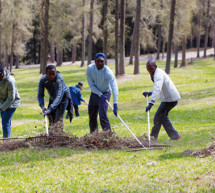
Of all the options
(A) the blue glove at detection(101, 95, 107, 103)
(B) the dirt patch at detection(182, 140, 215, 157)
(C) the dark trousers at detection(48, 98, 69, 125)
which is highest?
(A) the blue glove at detection(101, 95, 107, 103)

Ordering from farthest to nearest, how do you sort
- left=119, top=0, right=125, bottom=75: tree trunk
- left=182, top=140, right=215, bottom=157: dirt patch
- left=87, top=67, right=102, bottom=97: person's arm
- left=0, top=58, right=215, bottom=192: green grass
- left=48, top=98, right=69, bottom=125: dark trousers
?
left=119, top=0, right=125, bottom=75: tree trunk, left=48, top=98, right=69, bottom=125: dark trousers, left=87, top=67, right=102, bottom=97: person's arm, left=182, top=140, right=215, bottom=157: dirt patch, left=0, top=58, right=215, bottom=192: green grass

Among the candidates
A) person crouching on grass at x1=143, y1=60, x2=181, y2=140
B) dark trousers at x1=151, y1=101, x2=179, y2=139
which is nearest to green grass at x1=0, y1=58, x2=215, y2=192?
dark trousers at x1=151, y1=101, x2=179, y2=139

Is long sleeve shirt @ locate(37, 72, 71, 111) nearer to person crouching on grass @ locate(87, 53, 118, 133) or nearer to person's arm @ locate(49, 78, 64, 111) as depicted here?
person's arm @ locate(49, 78, 64, 111)

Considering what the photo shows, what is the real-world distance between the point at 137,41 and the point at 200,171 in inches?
Answer: 1062

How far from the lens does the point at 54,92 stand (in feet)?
28.7

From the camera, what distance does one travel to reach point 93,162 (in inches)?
274

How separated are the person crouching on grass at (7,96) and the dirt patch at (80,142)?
938 millimetres

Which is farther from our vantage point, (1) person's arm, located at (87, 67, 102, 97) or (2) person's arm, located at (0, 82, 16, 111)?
(2) person's arm, located at (0, 82, 16, 111)

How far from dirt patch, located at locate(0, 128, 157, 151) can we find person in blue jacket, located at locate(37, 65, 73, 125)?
56 cm

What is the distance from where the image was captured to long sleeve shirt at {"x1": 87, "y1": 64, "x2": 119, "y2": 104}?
8539mm

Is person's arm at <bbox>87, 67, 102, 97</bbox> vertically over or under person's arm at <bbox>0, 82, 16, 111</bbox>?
over

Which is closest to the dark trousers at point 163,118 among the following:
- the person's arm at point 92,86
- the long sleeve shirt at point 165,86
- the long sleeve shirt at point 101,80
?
the long sleeve shirt at point 165,86

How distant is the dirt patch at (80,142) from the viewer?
8203mm

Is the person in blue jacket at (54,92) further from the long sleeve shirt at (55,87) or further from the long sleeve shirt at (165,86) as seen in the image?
the long sleeve shirt at (165,86)
